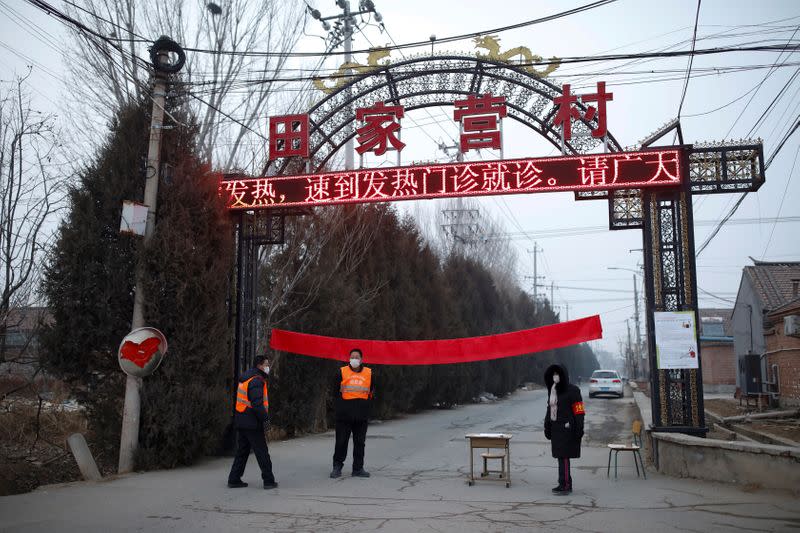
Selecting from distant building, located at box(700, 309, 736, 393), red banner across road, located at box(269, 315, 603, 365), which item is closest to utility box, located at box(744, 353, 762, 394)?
red banner across road, located at box(269, 315, 603, 365)

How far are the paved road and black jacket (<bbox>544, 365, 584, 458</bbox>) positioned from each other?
23.2 inches

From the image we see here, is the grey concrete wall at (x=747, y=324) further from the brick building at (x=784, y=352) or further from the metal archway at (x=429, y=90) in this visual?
the metal archway at (x=429, y=90)

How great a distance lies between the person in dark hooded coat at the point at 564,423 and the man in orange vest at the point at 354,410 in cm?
272

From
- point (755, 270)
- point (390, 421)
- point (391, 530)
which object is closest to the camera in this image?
point (391, 530)

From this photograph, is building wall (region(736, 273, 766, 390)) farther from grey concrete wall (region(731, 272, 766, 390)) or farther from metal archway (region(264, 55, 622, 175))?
metal archway (region(264, 55, 622, 175))

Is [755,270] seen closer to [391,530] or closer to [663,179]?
[663,179]

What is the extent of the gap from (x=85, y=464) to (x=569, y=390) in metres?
6.96

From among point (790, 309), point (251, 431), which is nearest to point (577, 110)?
point (251, 431)

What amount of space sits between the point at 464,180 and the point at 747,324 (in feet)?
88.5

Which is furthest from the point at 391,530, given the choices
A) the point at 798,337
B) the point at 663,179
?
the point at 798,337

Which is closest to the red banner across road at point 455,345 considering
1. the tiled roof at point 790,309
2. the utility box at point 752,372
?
the tiled roof at point 790,309

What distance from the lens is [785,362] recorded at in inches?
945

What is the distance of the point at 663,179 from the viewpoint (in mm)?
11164

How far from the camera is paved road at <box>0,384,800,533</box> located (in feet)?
23.4
